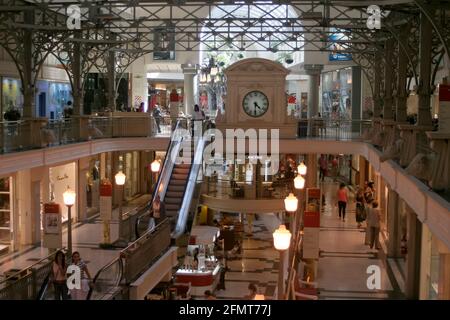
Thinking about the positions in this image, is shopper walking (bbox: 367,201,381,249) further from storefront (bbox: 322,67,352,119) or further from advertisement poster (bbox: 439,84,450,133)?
storefront (bbox: 322,67,352,119)

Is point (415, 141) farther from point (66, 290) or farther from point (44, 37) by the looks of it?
point (44, 37)

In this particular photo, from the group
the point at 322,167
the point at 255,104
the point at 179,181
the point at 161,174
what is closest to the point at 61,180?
the point at 161,174

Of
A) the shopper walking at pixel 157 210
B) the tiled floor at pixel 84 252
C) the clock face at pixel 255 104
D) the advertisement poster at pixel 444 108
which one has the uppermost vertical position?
the clock face at pixel 255 104

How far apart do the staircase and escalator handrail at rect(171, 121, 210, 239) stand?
16 centimetres

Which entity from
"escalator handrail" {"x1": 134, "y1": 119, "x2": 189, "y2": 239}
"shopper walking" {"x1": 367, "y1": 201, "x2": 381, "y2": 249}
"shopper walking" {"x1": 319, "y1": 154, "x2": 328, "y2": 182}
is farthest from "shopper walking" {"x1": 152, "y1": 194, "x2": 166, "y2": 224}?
"shopper walking" {"x1": 319, "y1": 154, "x2": 328, "y2": 182}

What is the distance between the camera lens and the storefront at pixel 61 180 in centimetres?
2789

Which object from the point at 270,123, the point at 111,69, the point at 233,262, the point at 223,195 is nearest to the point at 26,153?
the point at 233,262

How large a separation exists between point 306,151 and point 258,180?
252 centimetres

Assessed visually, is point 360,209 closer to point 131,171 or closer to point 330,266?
point 330,266

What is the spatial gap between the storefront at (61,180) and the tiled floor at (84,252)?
1.32 meters

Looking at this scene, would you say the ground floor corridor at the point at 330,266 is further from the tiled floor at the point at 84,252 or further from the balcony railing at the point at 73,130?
the balcony railing at the point at 73,130

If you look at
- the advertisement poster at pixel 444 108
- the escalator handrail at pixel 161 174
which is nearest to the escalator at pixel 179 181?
the escalator handrail at pixel 161 174

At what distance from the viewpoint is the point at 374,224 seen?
24.0 metres

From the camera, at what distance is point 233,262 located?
2473cm
